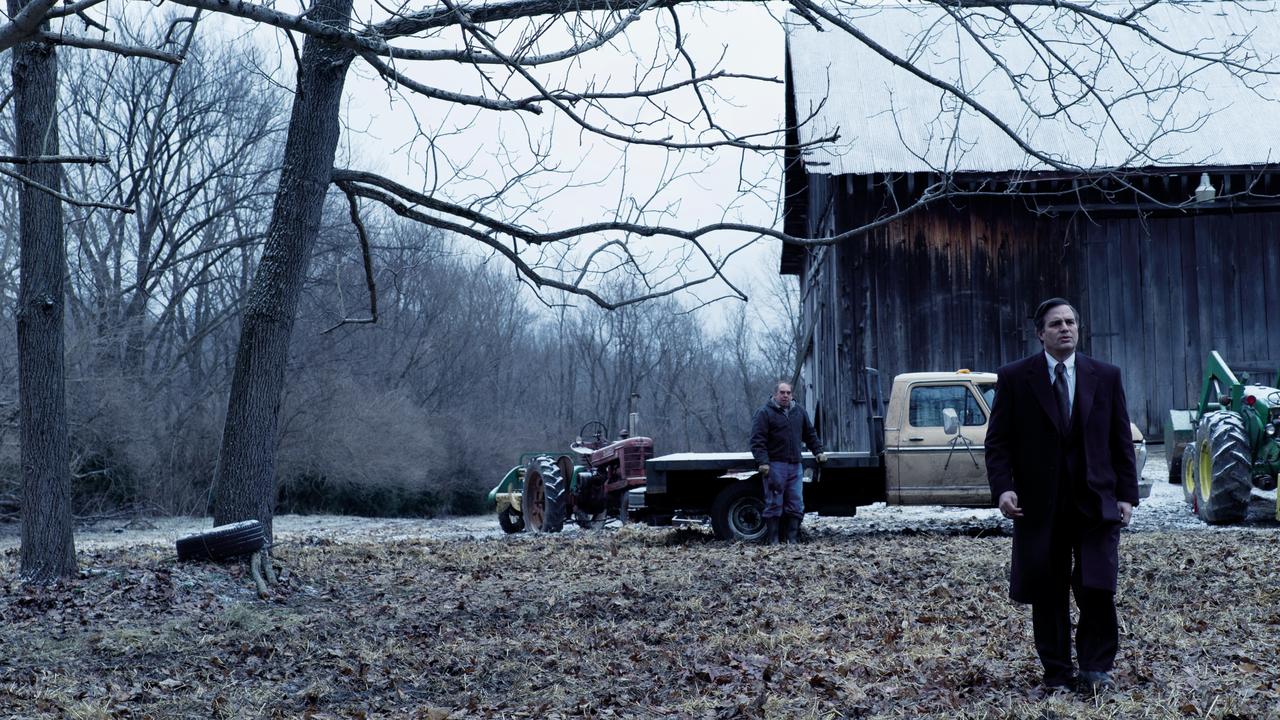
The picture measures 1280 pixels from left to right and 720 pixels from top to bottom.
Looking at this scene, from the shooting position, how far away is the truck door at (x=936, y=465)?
49.4 ft

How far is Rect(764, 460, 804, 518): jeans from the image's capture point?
14.3m

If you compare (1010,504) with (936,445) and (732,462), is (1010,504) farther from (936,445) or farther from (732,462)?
(936,445)

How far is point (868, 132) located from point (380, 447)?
1841 centimetres

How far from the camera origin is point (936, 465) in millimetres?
15086

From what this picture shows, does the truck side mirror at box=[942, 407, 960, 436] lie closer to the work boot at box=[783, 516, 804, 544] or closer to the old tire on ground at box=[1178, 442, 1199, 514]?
the work boot at box=[783, 516, 804, 544]

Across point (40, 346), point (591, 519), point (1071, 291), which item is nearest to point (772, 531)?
point (591, 519)

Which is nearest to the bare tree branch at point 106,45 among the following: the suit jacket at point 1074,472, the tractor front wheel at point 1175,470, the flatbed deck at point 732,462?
the suit jacket at point 1074,472

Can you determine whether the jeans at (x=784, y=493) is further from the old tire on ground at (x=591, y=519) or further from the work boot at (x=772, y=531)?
the old tire on ground at (x=591, y=519)

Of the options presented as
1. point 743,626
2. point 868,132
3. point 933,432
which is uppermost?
point 868,132

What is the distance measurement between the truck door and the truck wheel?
1.62 metres

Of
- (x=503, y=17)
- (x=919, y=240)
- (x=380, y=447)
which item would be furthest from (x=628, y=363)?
(x=503, y=17)

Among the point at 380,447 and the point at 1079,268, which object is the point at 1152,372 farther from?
the point at 380,447

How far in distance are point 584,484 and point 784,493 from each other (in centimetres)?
467

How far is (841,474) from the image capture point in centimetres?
1534
